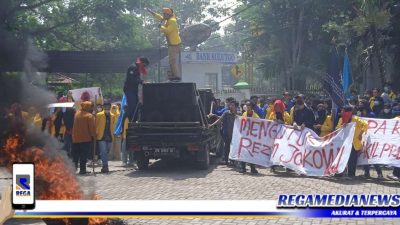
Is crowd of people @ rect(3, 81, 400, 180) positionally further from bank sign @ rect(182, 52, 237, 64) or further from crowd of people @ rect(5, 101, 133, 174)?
bank sign @ rect(182, 52, 237, 64)

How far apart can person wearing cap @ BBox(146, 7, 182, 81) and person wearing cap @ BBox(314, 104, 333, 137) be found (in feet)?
13.7

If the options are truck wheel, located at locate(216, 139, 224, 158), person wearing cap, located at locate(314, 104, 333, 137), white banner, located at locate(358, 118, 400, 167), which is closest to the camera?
white banner, located at locate(358, 118, 400, 167)

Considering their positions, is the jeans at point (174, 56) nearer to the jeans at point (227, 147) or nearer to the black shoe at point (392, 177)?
the jeans at point (227, 147)

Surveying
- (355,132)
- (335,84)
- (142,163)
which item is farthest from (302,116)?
(142,163)

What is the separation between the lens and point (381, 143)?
10883 millimetres

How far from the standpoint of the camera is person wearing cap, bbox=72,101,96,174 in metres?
11.9

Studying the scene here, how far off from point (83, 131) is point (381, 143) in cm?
683

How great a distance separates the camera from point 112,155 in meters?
16.3

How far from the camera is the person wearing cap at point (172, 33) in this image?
1434cm

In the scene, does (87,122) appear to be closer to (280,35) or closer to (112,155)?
(112,155)

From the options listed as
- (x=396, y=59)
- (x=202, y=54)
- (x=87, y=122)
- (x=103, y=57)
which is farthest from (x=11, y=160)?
(x=202, y=54)

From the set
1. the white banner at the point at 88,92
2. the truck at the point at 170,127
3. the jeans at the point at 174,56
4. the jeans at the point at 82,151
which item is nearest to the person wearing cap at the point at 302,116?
the truck at the point at 170,127

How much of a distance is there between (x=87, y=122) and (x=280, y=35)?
2230 centimetres

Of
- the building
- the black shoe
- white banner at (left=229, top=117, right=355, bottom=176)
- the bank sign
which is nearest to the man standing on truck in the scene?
white banner at (left=229, top=117, right=355, bottom=176)
